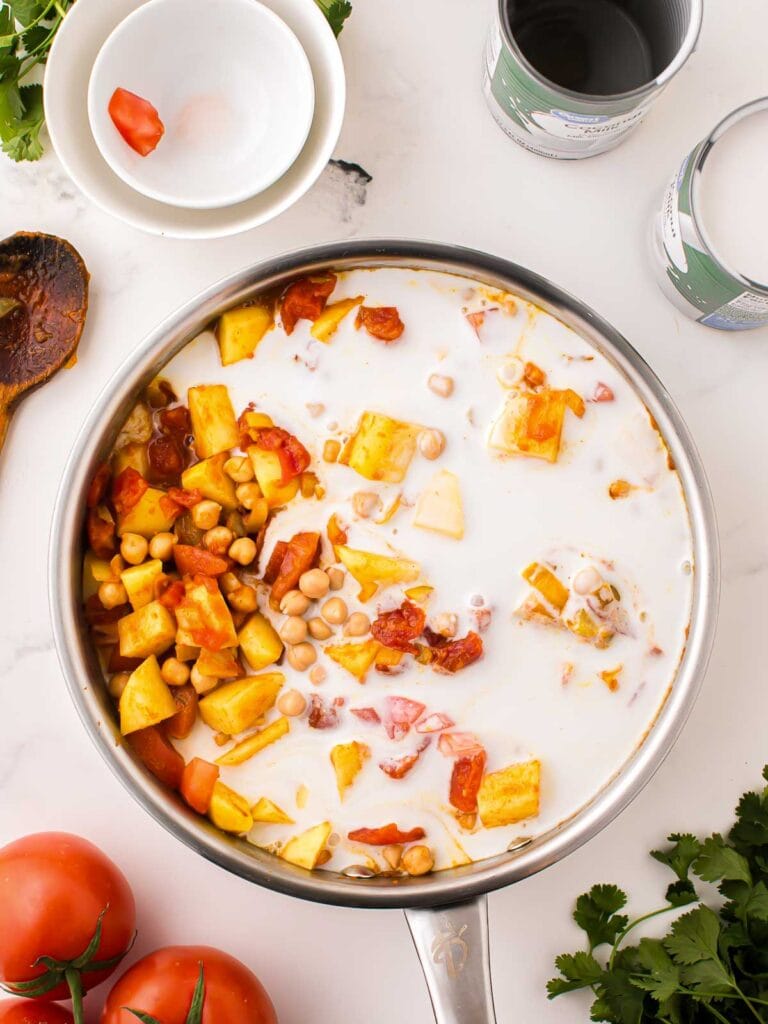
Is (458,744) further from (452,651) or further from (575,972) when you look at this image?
(575,972)

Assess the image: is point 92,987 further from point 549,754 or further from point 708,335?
point 708,335

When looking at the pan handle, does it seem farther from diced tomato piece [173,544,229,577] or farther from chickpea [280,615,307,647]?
diced tomato piece [173,544,229,577]

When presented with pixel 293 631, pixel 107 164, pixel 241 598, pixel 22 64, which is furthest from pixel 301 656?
pixel 22 64

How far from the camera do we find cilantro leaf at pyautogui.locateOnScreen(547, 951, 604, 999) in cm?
182

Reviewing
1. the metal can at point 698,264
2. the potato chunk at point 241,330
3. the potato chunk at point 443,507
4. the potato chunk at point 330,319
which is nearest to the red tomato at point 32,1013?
the potato chunk at point 443,507

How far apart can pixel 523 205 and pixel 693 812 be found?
4.04 feet

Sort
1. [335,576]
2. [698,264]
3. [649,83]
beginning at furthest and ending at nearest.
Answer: [335,576] → [698,264] → [649,83]

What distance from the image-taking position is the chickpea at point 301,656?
1.77m

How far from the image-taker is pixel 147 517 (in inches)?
70.2

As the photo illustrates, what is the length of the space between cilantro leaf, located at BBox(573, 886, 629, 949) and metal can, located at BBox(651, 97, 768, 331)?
1.10 meters

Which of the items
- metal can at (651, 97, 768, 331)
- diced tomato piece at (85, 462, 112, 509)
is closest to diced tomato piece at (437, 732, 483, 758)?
diced tomato piece at (85, 462, 112, 509)

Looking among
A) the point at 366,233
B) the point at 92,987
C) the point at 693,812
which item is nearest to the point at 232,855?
the point at 92,987

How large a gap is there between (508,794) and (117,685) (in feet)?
2.43

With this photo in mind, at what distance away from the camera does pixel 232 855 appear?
171cm
